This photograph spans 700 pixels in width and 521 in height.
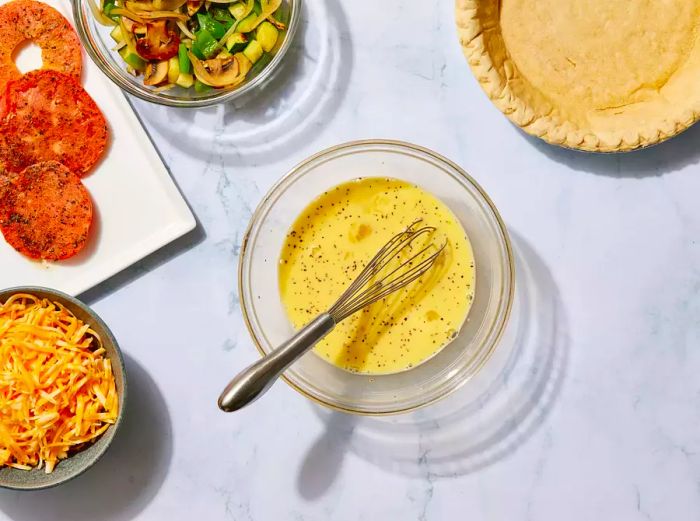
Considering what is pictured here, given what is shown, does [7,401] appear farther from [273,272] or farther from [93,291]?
[273,272]

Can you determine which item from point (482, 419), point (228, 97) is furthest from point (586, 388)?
point (228, 97)

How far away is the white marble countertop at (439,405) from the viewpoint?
2.29 meters

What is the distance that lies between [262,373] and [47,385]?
653mm

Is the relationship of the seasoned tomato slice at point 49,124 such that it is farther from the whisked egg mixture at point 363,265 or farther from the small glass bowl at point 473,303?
the whisked egg mixture at point 363,265

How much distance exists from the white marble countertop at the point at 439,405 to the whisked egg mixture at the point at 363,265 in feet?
0.78

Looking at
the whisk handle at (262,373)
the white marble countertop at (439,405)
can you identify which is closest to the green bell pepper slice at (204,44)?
the white marble countertop at (439,405)

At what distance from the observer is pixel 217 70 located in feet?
7.07

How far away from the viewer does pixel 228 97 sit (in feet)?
7.15

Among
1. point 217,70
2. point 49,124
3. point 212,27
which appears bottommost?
point 49,124

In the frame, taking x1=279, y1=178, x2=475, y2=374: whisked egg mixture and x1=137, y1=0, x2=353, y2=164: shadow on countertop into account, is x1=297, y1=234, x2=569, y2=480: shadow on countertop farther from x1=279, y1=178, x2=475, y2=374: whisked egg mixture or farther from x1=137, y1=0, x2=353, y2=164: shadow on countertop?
x1=137, y1=0, x2=353, y2=164: shadow on countertop

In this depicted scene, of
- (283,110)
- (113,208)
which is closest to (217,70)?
(283,110)

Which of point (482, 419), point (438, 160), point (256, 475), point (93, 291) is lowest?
point (256, 475)

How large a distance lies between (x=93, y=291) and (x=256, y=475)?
717 mm

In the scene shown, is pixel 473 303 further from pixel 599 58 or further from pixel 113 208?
pixel 113 208
